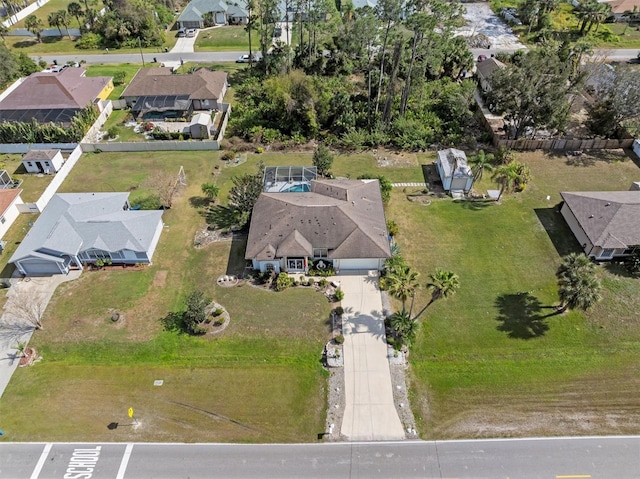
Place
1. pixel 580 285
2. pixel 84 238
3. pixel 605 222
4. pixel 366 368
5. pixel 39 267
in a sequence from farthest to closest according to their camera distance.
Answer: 1. pixel 84 238
2. pixel 605 222
3. pixel 39 267
4. pixel 580 285
5. pixel 366 368

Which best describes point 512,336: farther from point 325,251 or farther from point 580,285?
point 325,251

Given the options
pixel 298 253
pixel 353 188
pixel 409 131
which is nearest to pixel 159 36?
pixel 409 131

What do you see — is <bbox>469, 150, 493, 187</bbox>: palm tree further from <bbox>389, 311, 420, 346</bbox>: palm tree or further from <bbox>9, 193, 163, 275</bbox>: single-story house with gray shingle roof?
<bbox>9, 193, 163, 275</bbox>: single-story house with gray shingle roof

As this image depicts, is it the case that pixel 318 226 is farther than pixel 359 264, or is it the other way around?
pixel 318 226

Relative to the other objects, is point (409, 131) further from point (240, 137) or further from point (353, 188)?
point (240, 137)

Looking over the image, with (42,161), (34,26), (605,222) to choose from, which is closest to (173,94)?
(42,161)

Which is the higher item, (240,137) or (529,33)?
(529,33)

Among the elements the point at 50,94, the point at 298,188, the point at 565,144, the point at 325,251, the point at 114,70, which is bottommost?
the point at 325,251
